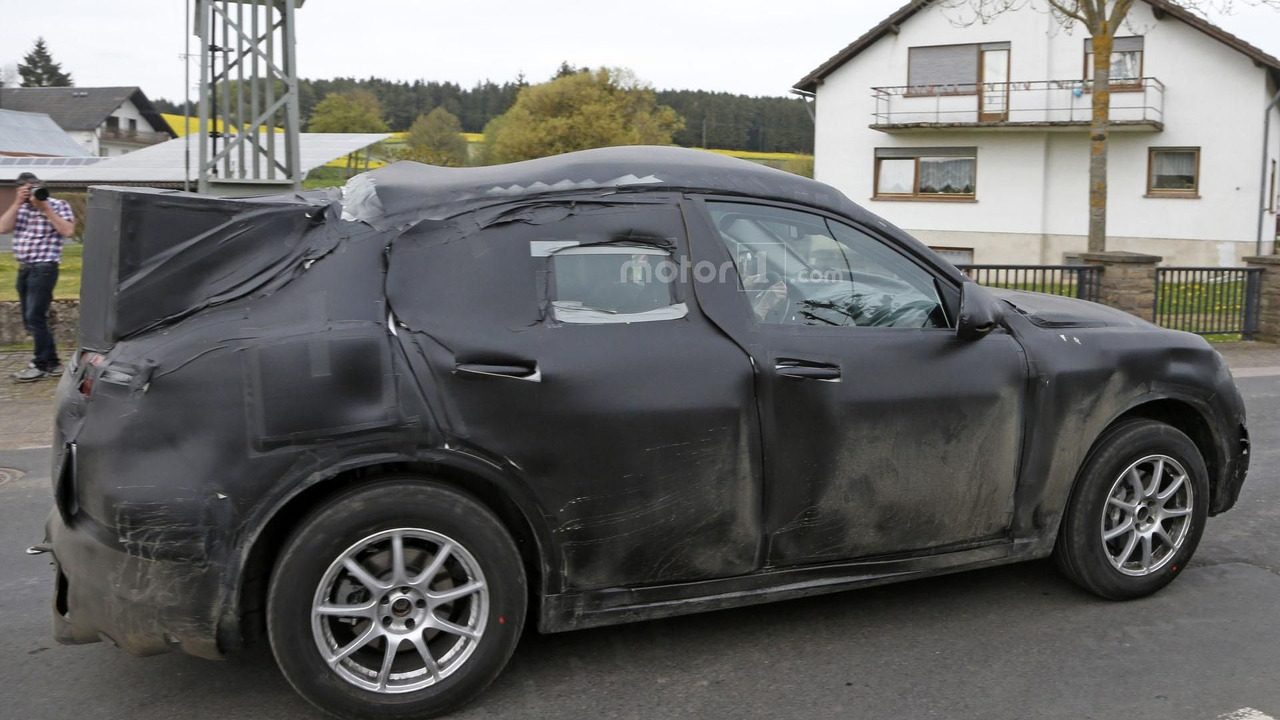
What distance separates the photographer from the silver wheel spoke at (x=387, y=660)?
340 centimetres

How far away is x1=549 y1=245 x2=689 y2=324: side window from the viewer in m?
3.67

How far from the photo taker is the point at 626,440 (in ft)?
11.8

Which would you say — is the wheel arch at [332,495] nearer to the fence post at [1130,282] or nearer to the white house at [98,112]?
the fence post at [1130,282]

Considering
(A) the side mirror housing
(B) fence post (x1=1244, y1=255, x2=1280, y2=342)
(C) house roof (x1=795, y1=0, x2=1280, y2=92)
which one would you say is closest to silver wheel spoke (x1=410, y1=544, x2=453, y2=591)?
(A) the side mirror housing

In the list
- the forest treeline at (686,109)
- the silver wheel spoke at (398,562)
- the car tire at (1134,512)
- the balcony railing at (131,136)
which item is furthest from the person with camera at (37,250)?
the balcony railing at (131,136)

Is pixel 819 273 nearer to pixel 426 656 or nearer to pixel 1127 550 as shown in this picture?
pixel 1127 550

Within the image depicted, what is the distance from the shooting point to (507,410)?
11.4 ft

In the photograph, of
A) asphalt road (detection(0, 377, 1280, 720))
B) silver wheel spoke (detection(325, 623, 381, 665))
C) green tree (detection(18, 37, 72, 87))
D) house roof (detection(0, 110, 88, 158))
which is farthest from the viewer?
green tree (detection(18, 37, 72, 87))

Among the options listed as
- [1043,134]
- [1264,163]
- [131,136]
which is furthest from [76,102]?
[1264,163]

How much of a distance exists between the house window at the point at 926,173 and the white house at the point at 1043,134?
5 centimetres

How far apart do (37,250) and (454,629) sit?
28.4 ft

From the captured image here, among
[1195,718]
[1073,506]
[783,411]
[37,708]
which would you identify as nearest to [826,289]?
[783,411]

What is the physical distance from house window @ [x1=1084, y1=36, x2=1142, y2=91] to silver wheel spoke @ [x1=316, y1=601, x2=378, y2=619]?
35006 millimetres

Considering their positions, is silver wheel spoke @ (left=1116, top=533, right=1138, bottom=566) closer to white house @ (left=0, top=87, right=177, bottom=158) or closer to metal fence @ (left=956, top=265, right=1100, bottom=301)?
metal fence @ (left=956, top=265, right=1100, bottom=301)
